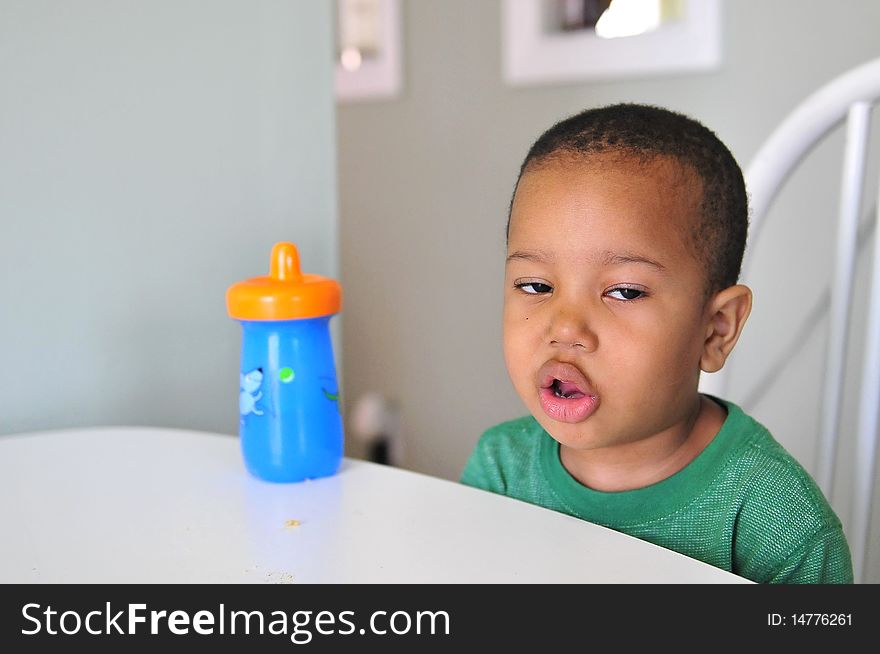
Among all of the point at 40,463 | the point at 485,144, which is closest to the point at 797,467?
the point at 40,463

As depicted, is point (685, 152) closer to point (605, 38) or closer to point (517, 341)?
point (517, 341)

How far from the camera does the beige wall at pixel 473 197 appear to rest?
50.6 inches

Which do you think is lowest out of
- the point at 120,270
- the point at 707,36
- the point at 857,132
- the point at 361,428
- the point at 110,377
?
the point at 361,428

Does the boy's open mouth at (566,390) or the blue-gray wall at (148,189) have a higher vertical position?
the blue-gray wall at (148,189)

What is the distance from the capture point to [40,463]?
75cm

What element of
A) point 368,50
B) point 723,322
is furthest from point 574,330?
point 368,50

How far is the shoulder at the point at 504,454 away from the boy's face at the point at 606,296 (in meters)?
0.13

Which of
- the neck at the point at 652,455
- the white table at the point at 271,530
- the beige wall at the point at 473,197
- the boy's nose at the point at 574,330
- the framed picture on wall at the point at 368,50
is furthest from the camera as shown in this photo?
the framed picture on wall at the point at 368,50

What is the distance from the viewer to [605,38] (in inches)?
58.4

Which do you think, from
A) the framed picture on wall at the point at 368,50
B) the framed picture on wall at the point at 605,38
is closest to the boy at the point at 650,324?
the framed picture on wall at the point at 605,38

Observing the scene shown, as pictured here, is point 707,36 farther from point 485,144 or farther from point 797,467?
point 797,467

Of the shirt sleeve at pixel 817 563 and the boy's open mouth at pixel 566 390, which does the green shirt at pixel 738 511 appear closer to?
the shirt sleeve at pixel 817 563

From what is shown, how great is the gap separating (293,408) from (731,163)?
1.25 ft

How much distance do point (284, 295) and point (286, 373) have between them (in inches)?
2.4
